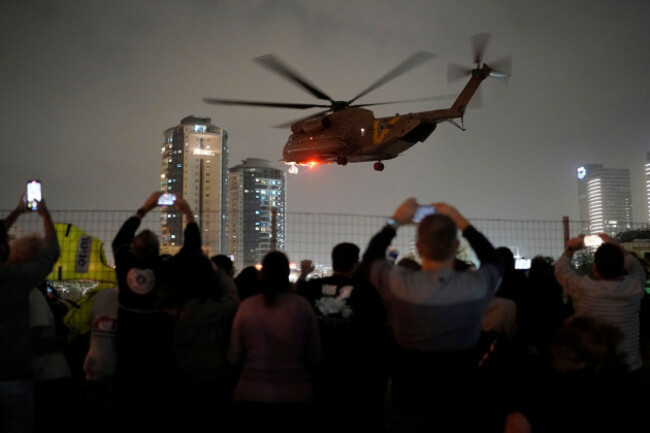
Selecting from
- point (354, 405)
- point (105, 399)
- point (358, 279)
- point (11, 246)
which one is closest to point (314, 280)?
point (358, 279)

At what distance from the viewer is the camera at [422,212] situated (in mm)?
3209

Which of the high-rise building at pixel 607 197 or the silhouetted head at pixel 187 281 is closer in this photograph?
the silhouetted head at pixel 187 281

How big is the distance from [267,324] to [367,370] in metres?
1.04

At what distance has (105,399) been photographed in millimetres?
4219

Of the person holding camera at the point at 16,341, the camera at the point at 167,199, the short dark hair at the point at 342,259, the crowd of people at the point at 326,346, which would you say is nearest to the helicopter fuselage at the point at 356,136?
the crowd of people at the point at 326,346

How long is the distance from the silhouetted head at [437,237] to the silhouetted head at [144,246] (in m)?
2.28

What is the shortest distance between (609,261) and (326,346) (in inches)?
92.5

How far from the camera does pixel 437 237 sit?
2.86m

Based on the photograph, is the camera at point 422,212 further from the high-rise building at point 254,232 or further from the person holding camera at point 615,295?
the person holding camera at point 615,295

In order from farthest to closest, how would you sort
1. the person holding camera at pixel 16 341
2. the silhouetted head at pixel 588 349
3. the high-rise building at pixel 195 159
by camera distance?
the high-rise building at pixel 195 159
the person holding camera at pixel 16 341
the silhouetted head at pixel 588 349

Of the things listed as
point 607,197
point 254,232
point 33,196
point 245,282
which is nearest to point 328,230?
point 254,232

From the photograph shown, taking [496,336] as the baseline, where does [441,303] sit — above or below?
above

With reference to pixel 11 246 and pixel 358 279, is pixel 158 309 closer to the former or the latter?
pixel 11 246

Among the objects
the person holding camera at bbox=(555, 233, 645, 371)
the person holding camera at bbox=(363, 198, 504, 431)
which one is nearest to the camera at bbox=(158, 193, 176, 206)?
the person holding camera at bbox=(363, 198, 504, 431)
